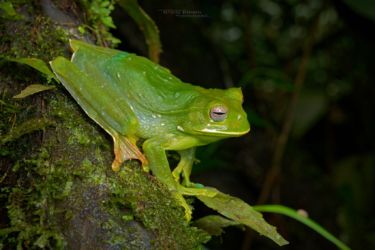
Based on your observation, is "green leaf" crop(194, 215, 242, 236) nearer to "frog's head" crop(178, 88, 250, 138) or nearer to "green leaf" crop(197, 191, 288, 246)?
"green leaf" crop(197, 191, 288, 246)

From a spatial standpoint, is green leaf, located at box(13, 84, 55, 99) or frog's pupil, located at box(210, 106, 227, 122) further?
frog's pupil, located at box(210, 106, 227, 122)

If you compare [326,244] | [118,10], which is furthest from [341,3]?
[326,244]

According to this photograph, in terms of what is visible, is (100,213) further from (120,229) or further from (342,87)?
(342,87)

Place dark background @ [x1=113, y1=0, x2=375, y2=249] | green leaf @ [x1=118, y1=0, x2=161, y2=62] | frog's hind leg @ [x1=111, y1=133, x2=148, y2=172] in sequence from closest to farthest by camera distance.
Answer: frog's hind leg @ [x1=111, y1=133, x2=148, y2=172] → green leaf @ [x1=118, y1=0, x2=161, y2=62] → dark background @ [x1=113, y1=0, x2=375, y2=249]

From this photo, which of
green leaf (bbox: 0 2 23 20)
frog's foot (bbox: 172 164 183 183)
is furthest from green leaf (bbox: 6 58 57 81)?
frog's foot (bbox: 172 164 183 183)

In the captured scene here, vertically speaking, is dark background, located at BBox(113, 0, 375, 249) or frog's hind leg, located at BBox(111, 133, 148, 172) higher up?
frog's hind leg, located at BBox(111, 133, 148, 172)

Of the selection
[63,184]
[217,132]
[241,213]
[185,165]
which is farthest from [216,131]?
[63,184]
